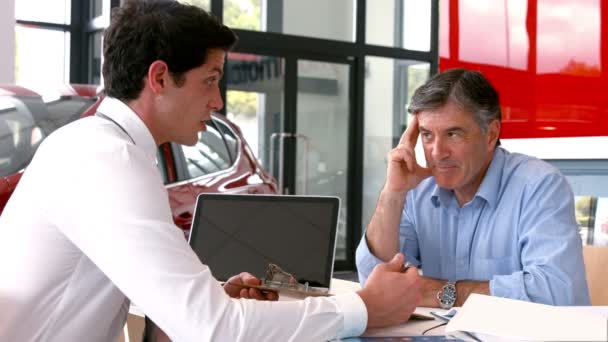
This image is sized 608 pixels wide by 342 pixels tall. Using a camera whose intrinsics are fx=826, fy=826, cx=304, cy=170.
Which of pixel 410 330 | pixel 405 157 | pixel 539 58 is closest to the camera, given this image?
pixel 410 330

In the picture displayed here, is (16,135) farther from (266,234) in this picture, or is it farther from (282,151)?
(282,151)

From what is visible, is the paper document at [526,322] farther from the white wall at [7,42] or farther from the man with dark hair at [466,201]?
the white wall at [7,42]

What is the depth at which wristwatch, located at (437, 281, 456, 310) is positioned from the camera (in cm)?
211

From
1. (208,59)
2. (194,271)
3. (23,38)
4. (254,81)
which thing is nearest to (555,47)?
(208,59)

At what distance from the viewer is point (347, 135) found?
919 centimetres

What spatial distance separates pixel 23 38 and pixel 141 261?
721 cm

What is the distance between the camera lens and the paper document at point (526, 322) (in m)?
1.14

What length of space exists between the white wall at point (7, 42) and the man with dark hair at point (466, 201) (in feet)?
15.7

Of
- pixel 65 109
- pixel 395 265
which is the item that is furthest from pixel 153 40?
pixel 65 109

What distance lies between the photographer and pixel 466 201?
248 cm

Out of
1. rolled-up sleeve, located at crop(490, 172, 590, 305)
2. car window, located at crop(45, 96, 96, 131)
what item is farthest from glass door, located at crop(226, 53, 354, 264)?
rolled-up sleeve, located at crop(490, 172, 590, 305)

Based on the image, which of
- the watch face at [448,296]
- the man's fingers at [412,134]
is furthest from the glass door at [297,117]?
the watch face at [448,296]

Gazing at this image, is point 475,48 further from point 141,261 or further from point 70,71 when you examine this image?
point 70,71

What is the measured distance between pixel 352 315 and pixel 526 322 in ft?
1.14
